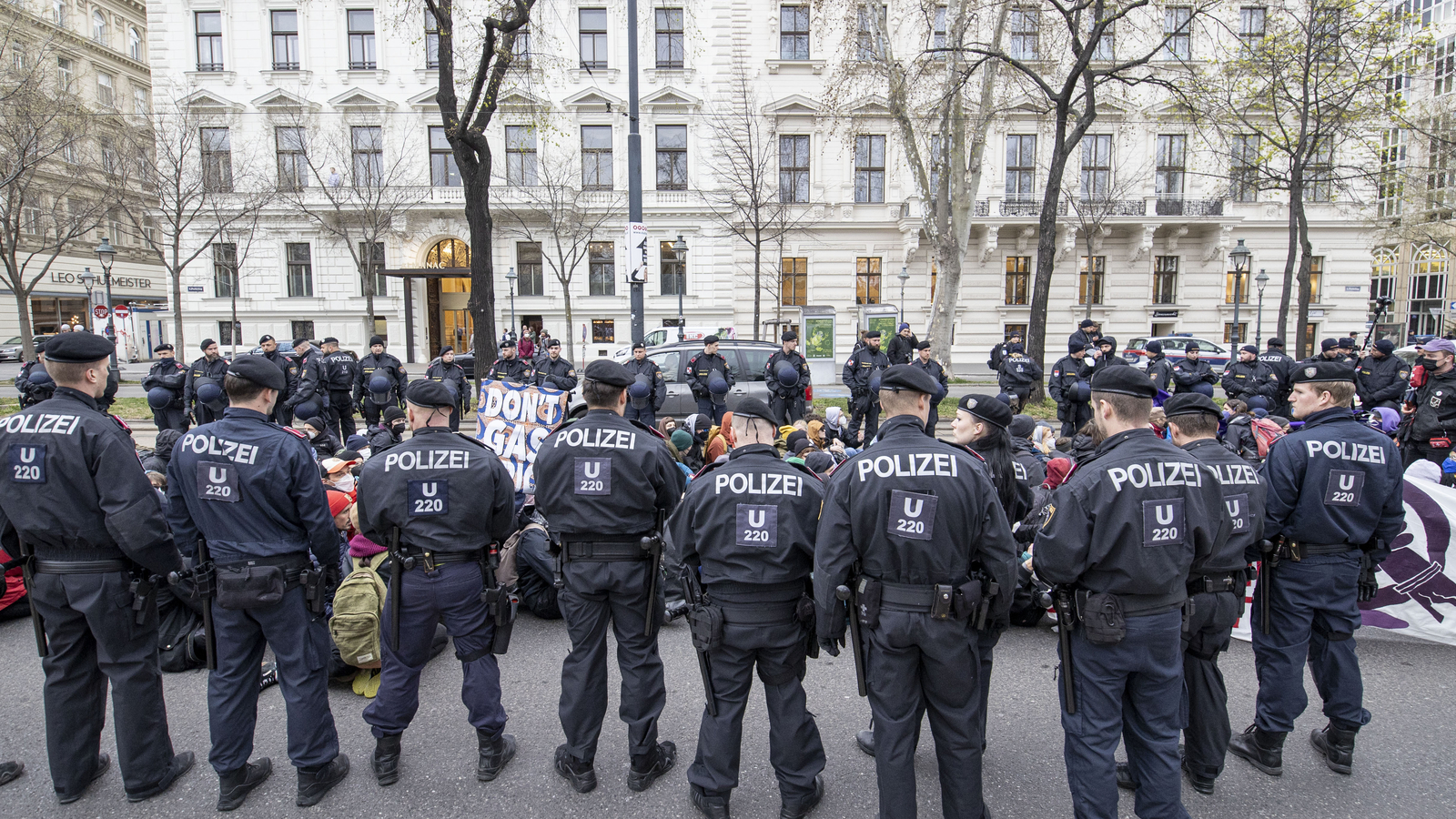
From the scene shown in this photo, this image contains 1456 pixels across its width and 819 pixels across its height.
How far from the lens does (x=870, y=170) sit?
28.3m

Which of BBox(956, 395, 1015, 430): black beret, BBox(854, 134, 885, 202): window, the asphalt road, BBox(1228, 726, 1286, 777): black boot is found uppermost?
BBox(854, 134, 885, 202): window

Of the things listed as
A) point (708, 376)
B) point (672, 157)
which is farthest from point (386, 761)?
point (672, 157)

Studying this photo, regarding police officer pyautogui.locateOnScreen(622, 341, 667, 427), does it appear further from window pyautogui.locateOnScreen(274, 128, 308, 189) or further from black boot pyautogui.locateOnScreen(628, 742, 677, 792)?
window pyautogui.locateOnScreen(274, 128, 308, 189)

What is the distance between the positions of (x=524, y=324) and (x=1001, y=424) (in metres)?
27.2

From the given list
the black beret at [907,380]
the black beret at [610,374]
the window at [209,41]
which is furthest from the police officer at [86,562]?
the window at [209,41]

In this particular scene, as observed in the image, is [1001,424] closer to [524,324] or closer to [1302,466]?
[1302,466]

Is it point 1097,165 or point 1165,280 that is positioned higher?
point 1097,165

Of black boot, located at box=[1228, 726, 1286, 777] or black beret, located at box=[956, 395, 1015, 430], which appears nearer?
black boot, located at box=[1228, 726, 1286, 777]

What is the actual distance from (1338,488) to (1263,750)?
137 cm

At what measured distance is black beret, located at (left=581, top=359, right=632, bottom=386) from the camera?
144 inches

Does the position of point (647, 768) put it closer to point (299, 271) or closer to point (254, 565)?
point (254, 565)

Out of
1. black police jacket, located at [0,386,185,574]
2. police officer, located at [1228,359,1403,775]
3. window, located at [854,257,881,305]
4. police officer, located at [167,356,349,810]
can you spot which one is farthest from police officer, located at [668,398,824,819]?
window, located at [854,257,881,305]

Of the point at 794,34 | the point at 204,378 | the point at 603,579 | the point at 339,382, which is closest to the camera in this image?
the point at 603,579

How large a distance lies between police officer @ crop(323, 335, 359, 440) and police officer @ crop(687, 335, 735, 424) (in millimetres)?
5551
